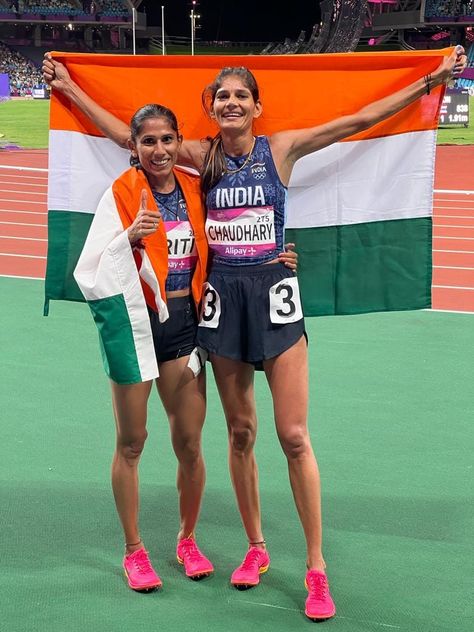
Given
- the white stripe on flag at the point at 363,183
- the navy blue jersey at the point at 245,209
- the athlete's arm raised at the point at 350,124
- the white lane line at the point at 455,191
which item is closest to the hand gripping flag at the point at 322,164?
the white stripe on flag at the point at 363,183

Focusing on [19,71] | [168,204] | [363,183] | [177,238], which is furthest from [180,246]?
[19,71]

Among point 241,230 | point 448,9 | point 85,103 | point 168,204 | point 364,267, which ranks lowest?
point 364,267

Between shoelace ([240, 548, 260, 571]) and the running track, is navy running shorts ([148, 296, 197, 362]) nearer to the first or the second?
shoelace ([240, 548, 260, 571])

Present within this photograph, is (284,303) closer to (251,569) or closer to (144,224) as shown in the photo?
(144,224)

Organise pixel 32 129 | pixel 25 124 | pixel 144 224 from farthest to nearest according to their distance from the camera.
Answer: pixel 25 124 → pixel 32 129 → pixel 144 224

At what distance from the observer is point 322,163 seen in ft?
15.5

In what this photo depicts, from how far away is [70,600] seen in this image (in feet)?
13.0

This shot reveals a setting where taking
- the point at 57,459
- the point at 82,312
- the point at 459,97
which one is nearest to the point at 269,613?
the point at 57,459

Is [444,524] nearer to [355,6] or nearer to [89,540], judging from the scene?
[89,540]

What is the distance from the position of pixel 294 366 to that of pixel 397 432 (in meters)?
2.11

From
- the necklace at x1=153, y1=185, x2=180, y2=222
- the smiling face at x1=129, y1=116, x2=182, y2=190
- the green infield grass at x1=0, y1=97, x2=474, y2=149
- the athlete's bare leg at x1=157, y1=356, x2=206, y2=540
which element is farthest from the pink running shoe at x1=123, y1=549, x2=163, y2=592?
the green infield grass at x1=0, y1=97, x2=474, y2=149

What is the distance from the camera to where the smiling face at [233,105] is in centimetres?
384

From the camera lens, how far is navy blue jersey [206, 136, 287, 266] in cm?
388

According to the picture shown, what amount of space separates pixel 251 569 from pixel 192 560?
279 millimetres
